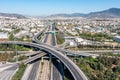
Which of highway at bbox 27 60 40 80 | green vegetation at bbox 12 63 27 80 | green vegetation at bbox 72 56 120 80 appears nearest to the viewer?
green vegetation at bbox 12 63 27 80

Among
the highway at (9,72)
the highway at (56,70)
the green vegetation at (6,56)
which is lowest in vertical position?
the highway at (56,70)

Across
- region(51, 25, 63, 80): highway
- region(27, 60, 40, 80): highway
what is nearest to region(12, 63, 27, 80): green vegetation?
region(27, 60, 40, 80): highway

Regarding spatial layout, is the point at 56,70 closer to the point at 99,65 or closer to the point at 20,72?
the point at 20,72

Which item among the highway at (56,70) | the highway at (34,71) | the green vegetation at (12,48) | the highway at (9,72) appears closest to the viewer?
the highway at (9,72)

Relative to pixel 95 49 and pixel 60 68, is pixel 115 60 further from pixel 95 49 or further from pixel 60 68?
pixel 95 49

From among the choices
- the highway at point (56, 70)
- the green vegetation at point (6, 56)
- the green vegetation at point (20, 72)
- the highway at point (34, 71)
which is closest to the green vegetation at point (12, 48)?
the green vegetation at point (6, 56)

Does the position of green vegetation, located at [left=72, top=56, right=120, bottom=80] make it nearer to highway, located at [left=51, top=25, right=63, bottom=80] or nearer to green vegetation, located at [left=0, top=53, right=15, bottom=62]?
highway, located at [left=51, top=25, right=63, bottom=80]

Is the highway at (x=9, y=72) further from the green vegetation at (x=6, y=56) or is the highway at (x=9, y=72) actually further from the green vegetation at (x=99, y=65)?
the green vegetation at (x=99, y=65)

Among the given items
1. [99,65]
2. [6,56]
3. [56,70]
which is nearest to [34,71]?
[56,70]
